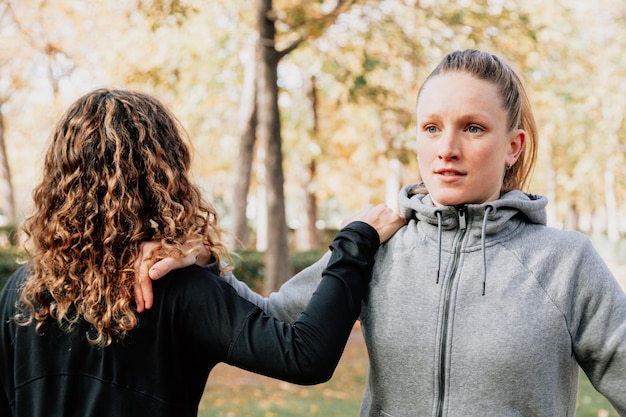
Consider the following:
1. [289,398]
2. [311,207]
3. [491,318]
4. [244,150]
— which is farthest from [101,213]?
[311,207]

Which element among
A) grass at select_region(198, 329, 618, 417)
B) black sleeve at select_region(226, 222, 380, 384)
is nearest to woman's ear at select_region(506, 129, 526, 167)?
black sleeve at select_region(226, 222, 380, 384)

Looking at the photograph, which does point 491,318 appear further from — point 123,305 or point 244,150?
point 244,150

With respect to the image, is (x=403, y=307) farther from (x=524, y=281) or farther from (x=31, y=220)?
(x=31, y=220)

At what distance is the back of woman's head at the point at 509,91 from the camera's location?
89.0 inches

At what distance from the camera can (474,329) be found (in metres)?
2.18

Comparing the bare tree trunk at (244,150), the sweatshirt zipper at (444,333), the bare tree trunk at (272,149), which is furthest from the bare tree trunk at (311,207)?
the sweatshirt zipper at (444,333)

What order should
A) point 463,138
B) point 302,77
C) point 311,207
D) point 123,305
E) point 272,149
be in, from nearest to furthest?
point 123,305 → point 463,138 → point 272,149 → point 302,77 → point 311,207

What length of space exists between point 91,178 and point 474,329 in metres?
1.29

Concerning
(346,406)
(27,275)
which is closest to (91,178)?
(27,275)

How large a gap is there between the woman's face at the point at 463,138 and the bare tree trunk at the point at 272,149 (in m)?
8.73

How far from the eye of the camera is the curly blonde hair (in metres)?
2.19

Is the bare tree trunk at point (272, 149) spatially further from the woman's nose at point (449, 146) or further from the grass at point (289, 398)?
the woman's nose at point (449, 146)

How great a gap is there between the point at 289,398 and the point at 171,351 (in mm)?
6777

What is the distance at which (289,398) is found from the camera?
8.71m
